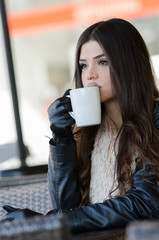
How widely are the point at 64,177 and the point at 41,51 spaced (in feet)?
7.84

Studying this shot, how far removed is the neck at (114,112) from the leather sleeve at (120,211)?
337 millimetres

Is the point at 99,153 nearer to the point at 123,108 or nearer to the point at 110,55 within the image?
the point at 123,108

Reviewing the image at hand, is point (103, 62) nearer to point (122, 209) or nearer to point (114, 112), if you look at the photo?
point (114, 112)

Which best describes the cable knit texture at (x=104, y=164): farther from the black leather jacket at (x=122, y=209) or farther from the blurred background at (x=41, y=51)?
the blurred background at (x=41, y=51)

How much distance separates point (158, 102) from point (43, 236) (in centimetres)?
92

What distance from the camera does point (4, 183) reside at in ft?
5.55

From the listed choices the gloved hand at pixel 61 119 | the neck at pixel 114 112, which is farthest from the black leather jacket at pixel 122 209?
the gloved hand at pixel 61 119

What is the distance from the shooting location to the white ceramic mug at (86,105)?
121 cm

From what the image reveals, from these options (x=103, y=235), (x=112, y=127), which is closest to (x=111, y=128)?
Result: (x=112, y=127)

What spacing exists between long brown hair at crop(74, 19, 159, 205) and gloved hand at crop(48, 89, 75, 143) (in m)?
0.18

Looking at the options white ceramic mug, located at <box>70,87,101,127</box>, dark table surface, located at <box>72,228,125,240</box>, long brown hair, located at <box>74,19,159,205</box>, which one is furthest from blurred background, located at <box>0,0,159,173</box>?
dark table surface, located at <box>72,228,125,240</box>

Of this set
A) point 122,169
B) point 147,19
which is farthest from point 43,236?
point 147,19

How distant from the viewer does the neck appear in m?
1.45

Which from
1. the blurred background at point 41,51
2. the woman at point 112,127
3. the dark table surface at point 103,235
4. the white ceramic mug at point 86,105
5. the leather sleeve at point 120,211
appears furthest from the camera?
the blurred background at point 41,51
